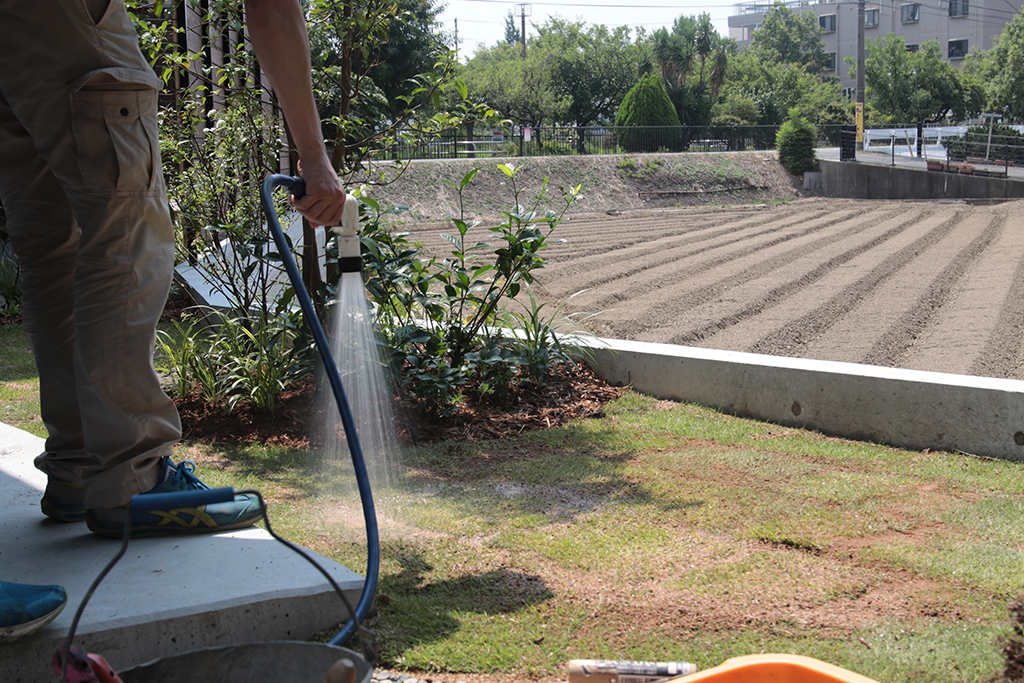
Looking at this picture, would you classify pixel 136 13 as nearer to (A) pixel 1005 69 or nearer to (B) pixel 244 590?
(B) pixel 244 590

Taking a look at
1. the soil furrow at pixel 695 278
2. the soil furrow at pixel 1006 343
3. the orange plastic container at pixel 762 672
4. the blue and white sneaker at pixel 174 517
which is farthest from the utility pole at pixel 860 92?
the orange plastic container at pixel 762 672

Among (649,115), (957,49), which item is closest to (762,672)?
(649,115)

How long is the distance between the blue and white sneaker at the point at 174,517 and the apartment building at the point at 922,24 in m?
64.4

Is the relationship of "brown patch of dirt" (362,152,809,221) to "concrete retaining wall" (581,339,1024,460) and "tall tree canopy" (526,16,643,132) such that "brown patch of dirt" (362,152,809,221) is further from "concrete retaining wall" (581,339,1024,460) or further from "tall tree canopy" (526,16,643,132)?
"tall tree canopy" (526,16,643,132)

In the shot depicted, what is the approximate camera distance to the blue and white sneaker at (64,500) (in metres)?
2.10

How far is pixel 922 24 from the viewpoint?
66500 mm

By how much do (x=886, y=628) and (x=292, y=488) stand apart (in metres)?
2.03

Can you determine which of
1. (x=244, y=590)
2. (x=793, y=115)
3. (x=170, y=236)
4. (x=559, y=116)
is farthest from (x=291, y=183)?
(x=559, y=116)

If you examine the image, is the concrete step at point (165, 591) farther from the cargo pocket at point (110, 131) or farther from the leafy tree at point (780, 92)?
the leafy tree at point (780, 92)

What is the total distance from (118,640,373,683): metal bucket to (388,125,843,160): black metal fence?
84.0 ft

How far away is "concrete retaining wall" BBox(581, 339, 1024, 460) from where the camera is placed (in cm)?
320

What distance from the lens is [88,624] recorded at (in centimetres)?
161

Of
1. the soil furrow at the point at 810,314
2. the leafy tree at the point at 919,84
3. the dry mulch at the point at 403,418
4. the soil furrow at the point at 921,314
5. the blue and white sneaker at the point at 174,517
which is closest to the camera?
the blue and white sneaker at the point at 174,517

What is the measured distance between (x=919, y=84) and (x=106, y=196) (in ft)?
188
